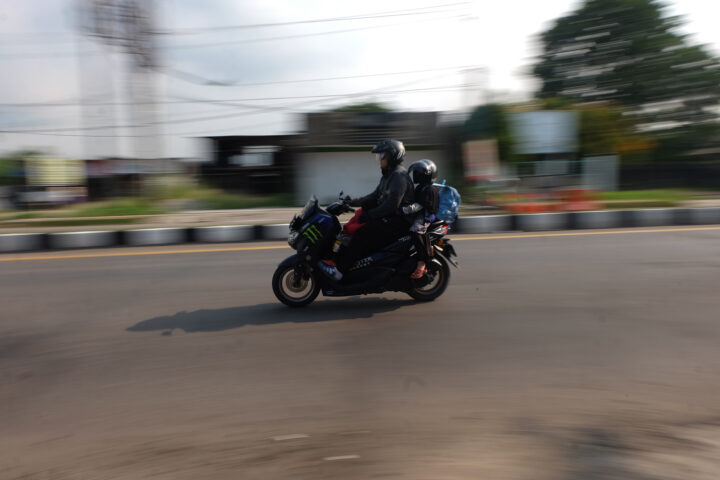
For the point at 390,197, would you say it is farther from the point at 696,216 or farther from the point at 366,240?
the point at 696,216

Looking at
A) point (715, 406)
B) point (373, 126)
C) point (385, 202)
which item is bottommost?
point (715, 406)

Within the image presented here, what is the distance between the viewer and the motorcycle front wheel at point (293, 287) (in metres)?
5.58

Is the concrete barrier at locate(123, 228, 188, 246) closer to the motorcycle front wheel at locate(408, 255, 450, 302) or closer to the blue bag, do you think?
the motorcycle front wheel at locate(408, 255, 450, 302)

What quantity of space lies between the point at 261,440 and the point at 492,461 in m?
1.14

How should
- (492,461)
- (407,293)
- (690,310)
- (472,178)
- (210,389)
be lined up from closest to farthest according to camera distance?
(492,461) → (210,389) → (690,310) → (407,293) → (472,178)

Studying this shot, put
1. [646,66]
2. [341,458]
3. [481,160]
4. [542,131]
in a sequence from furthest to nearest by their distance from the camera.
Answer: [646,66], [542,131], [481,160], [341,458]

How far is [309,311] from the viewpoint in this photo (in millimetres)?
5527

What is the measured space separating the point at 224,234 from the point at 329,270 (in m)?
6.74

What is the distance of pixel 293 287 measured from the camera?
5.64m

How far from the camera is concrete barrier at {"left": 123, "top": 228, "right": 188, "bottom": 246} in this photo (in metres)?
11.5

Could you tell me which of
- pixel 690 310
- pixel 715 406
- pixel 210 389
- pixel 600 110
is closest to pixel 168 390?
pixel 210 389

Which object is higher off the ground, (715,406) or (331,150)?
(331,150)

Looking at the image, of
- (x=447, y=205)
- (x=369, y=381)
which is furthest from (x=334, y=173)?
(x=369, y=381)

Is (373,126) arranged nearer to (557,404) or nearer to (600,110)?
(600,110)
